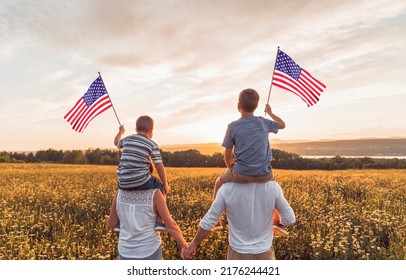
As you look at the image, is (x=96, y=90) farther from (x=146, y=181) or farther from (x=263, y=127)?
(x=263, y=127)

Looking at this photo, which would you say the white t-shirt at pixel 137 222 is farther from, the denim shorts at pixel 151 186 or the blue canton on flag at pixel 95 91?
the blue canton on flag at pixel 95 91

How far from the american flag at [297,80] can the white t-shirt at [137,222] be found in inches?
160

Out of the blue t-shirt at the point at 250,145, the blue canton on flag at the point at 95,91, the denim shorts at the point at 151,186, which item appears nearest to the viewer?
the blue t-shirt at the point at 250,145

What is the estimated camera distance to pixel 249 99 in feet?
13.3

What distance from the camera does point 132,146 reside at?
13.5ft

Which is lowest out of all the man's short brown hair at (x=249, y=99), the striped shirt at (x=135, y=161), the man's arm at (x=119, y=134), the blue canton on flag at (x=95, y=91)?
the striped shirt at (x=135, y=161)

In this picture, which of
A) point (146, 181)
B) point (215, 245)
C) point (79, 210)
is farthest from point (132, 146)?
point (79, 210)

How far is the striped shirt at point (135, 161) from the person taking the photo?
4098mm

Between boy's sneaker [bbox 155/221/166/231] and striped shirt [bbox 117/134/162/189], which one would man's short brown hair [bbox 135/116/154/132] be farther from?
boy's sneaker [bbox 155/221/166/231]

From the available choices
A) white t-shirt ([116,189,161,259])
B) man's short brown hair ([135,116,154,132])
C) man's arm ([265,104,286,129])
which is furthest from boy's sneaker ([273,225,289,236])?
man's short brown hair ([135,116,154,132])

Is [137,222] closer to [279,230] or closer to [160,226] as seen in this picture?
[160,226]

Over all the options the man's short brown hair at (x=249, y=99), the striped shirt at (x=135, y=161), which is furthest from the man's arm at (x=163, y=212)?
the man's short brown hair at (x=249, y=99)
